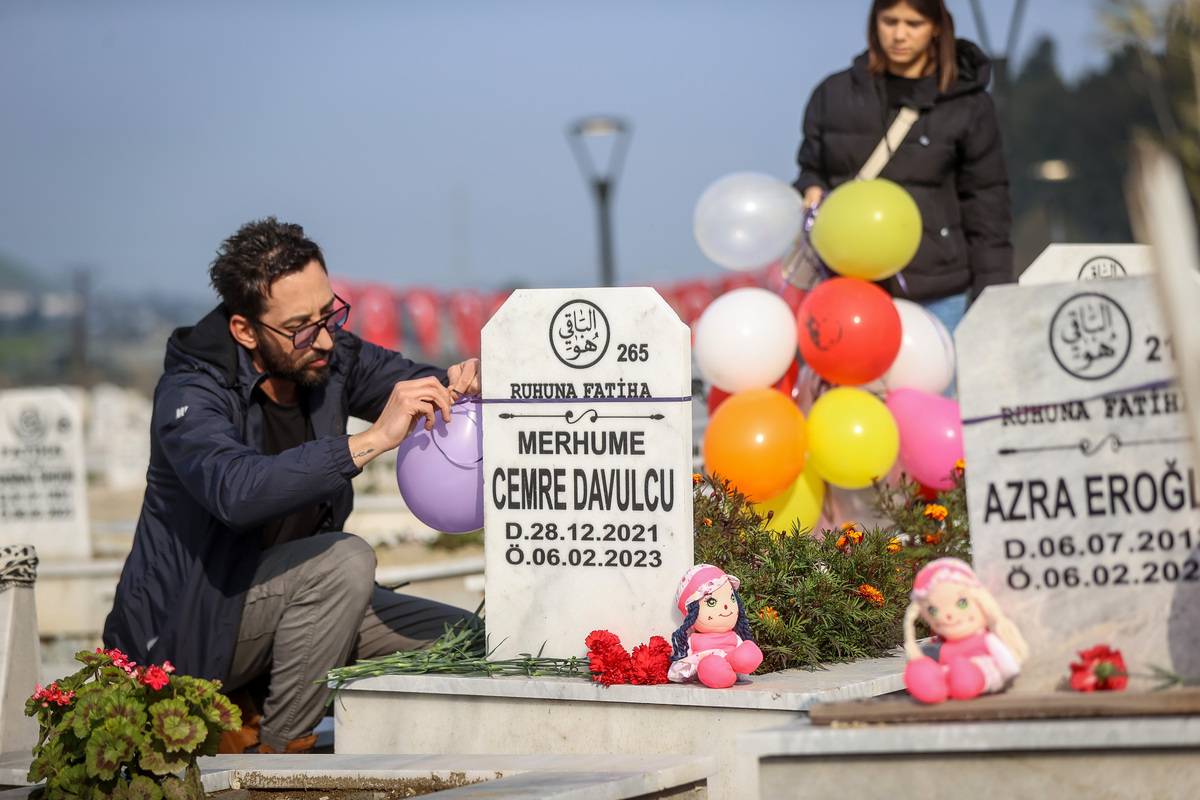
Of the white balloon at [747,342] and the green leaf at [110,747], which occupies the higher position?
the white balloon at [747,342]

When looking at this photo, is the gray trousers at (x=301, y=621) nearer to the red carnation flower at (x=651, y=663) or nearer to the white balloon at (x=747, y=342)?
the red carnation flower at (x=651, y=663)

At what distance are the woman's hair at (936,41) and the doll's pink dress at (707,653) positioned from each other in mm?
3406

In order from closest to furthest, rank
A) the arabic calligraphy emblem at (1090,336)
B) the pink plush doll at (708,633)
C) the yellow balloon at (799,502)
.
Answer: the arabic calligraphy emblem at (1090,336), the pink plush doll at (708,633), the yellow balloon at (799,502)

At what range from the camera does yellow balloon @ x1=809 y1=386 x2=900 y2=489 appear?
21.7ft

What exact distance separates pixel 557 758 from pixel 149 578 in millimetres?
1701

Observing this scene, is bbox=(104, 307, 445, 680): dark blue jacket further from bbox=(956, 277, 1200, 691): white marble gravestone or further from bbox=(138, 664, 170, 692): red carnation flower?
bbox=(956, 277, 1200, 691): white marble gravestone

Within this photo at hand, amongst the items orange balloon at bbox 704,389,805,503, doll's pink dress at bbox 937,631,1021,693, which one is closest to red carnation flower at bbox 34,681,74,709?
doll's pink dress at bbox 937,631,1021,693

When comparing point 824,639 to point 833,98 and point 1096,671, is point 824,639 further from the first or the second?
point 833,98

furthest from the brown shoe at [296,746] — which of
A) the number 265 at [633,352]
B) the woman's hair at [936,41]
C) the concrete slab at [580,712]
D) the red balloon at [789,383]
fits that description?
the woman's hair at [936,41]

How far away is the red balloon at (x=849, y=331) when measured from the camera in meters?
6.71

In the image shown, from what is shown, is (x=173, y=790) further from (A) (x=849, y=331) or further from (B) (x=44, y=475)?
(B) (x=44, y=475)

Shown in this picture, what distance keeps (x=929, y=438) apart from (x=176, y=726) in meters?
3.57

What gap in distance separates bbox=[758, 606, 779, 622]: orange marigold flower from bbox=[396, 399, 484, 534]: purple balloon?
0.98m

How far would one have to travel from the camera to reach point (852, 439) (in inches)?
260
